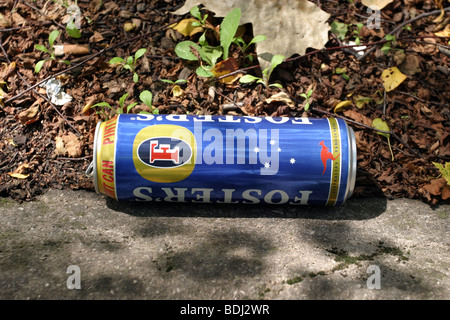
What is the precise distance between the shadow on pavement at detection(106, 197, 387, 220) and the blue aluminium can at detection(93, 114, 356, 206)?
0.13m

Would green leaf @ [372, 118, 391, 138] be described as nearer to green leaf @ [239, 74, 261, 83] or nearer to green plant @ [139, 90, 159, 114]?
green leaf @ [239, 74, 261, 83]

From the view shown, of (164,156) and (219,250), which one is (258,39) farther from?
(219,250)

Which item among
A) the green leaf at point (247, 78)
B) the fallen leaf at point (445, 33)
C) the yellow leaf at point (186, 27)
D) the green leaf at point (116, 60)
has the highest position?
the yellow leaf at point (186, 27)

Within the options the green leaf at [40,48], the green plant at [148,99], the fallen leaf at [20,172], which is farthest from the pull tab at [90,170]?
the green leaf at [40,48]

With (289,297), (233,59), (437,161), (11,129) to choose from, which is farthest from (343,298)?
(11,129)

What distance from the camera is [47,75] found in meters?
2.65

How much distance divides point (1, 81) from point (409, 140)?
8.16ft

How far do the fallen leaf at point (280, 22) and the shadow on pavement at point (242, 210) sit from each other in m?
0.88

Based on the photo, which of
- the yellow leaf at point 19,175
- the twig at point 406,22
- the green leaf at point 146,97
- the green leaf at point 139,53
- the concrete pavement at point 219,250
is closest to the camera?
the concrete pavement at point 219,250

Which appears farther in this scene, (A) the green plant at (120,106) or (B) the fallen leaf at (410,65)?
(B) the fallen leaf at (410,65)

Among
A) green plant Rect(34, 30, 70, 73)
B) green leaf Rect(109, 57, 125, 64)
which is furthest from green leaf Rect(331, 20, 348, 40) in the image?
green plant Rect(34, 30, 70, 73)

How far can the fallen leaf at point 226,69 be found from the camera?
261cm

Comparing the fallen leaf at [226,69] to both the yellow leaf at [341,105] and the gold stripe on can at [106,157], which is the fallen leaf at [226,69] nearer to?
the yellow leaf at [341,105]

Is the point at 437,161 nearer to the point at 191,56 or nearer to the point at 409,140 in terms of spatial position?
the point at 409,140
